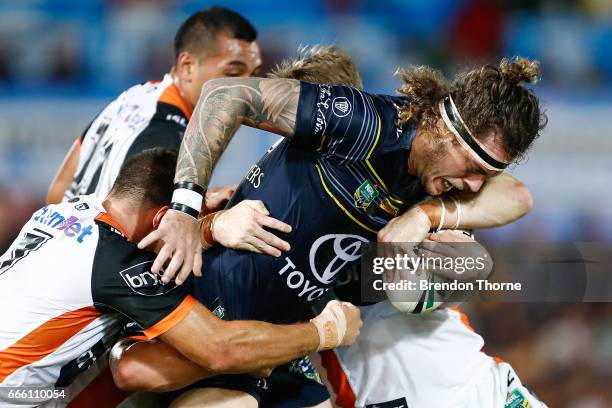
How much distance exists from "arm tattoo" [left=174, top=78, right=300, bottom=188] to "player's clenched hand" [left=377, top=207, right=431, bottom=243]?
60cm

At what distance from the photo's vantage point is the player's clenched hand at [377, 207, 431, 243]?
12.2ft

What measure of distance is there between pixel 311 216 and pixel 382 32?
555cm

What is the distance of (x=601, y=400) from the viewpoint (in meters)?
4.98

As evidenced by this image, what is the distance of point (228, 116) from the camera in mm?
3469

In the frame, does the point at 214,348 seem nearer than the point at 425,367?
Yes

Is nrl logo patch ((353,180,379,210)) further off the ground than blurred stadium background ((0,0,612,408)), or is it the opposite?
nrl logo patch ((353,180,379,210))

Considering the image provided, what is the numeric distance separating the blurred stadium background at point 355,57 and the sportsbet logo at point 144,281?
442cm

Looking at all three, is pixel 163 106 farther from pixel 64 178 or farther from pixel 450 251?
pixel 450 251

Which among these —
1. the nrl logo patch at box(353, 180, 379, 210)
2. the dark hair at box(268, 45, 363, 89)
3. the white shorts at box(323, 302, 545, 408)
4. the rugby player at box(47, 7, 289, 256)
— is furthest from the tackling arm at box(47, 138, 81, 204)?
the nrl logo patch at box(353, 180, 379, 210)

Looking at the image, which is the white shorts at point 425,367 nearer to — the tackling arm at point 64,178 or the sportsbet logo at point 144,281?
the sportsbet logo at point 144,281

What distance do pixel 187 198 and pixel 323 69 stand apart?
42.5 inches

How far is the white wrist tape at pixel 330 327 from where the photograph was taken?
144 inches

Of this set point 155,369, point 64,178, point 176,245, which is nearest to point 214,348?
point 155,369

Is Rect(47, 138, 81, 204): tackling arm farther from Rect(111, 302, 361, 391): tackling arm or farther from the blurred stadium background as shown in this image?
the blurred stadium background
